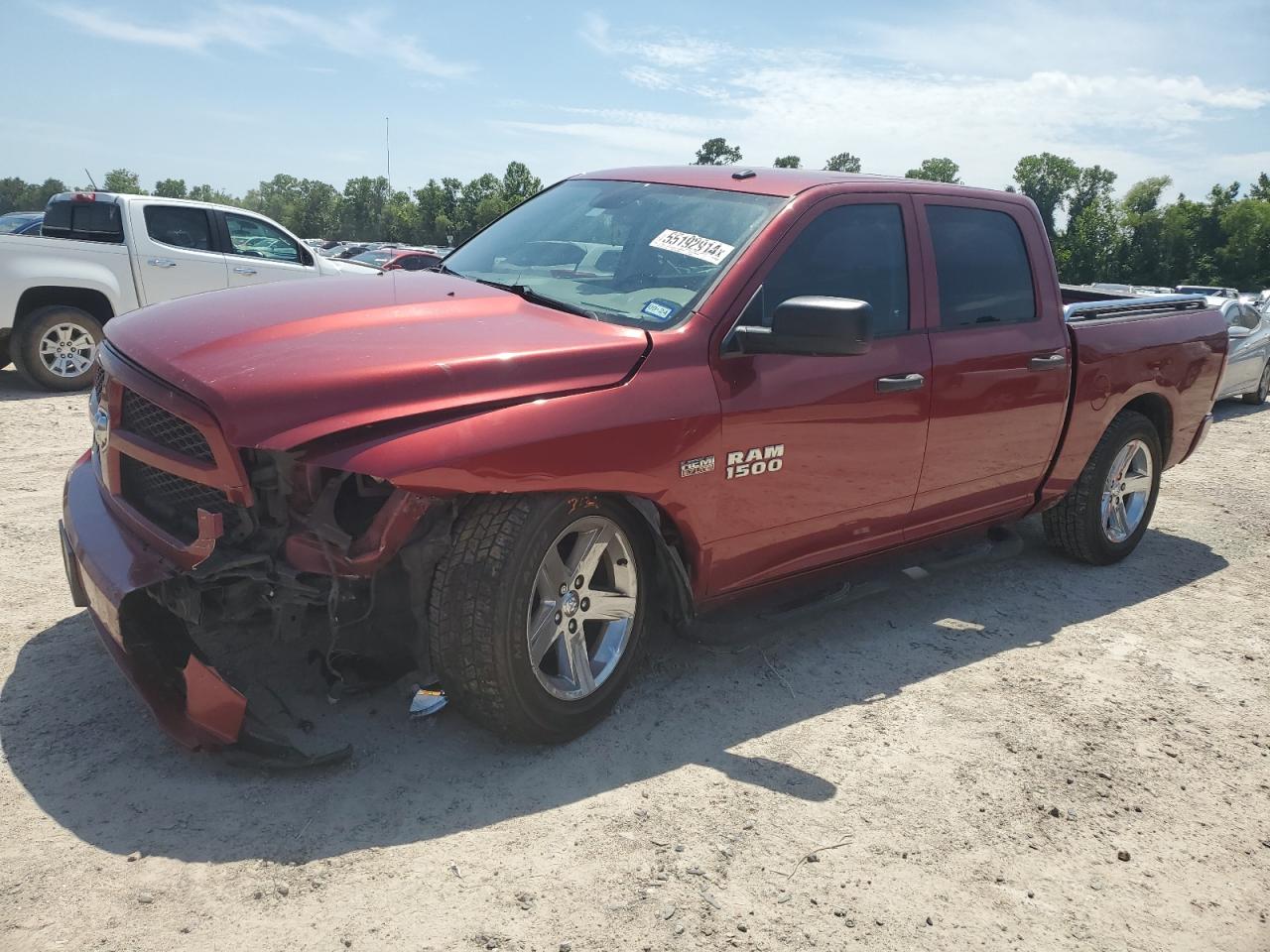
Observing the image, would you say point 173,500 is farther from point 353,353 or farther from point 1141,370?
point 1141,370

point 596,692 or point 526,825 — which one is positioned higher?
point 596,692

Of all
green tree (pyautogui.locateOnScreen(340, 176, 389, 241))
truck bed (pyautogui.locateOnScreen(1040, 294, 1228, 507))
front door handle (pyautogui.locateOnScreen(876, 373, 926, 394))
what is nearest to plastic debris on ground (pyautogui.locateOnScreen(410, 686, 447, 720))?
front door handle (pyautogui.locateOnScreen(876, 373, 926, 394))

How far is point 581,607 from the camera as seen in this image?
324 cm

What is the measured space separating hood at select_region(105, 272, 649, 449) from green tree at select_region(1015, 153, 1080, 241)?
300 feet

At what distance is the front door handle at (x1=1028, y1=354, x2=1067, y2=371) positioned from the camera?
4527mm

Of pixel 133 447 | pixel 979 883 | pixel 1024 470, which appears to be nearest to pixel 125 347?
pixel 133 447

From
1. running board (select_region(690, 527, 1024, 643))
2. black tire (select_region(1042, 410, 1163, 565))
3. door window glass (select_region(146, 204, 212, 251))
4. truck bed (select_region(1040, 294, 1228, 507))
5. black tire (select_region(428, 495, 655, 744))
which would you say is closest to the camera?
black tire (select_region(428, 495, 655, 744))

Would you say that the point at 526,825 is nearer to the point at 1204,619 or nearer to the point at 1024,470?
the point at 1024,470

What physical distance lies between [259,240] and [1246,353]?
11.6 m

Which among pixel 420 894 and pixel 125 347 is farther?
pixel 125 347

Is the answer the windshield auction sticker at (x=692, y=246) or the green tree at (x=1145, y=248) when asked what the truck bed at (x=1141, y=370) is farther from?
the green tree at (x=1145, y=248)

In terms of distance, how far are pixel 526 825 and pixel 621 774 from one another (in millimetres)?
404

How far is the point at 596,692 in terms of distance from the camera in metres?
3.31

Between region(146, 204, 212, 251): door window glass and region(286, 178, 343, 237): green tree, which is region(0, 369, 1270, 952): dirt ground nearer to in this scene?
region(146, 204, 212, 251): door window glass
